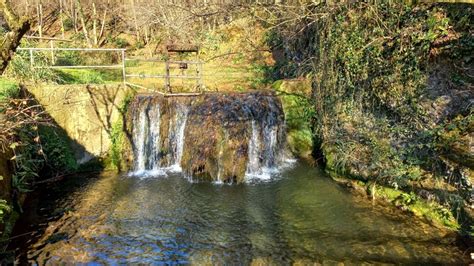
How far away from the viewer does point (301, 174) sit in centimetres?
982

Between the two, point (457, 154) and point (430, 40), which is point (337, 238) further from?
point (430, 40)

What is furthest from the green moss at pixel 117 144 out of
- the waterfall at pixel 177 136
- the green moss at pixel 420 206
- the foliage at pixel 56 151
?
the green moss at pixel 420 206

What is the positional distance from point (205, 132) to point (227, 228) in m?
3.96

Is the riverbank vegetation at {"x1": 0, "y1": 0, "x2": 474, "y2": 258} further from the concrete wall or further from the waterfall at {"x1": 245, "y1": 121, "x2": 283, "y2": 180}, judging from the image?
the waterfall at {"x1": 245, "y1": 121, "x2": 283, "y2": 180}

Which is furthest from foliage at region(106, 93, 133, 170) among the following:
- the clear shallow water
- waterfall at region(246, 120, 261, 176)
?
waterfall at region(246, 120, 261, 176)

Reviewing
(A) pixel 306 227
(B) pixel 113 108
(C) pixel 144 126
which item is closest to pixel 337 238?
(A) pixel 306 227

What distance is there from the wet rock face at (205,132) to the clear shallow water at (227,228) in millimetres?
1013

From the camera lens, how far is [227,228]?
22.4 ft

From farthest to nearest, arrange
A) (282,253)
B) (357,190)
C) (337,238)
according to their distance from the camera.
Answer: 1. (357,190)
2. (337,238)
3. (282,253)

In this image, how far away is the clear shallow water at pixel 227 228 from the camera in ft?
19.2

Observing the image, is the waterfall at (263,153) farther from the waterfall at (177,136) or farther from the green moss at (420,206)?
the green moss at (420,206)

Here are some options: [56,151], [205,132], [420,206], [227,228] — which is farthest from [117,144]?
[420,206]

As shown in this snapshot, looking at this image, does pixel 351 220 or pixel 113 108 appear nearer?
pixel 351 220

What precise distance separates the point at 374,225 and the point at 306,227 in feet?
4.23
